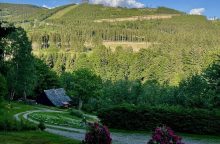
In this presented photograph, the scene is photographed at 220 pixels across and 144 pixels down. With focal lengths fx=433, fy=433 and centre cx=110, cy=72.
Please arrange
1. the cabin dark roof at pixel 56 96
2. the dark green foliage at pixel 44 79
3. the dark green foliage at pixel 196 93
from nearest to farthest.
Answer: the dark green foliage at pixel 196 93, the cabin dark roof at pixel 56 96, the dark green foliage at pixel 44 79

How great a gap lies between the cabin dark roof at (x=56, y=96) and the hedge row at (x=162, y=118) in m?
57.6

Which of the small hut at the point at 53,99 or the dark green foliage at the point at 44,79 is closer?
the small hut at the point at 53,99

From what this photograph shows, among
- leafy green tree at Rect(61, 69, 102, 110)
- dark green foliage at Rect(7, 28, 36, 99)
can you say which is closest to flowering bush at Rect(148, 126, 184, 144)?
dark green foliage at Rect(7, 28, 36, 99)

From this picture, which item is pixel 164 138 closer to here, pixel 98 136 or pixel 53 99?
pixel 98 136

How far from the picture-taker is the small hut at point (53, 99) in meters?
95.3

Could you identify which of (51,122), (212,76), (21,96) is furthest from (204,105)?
(21,96)

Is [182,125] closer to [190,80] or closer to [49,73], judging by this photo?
[190,80]

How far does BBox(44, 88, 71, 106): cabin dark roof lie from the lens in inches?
3757

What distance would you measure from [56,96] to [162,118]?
61614 mm

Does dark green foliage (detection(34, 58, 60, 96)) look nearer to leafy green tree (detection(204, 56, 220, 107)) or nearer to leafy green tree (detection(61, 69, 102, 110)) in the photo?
leafy green tree (detection(61, 69, 102, 110))

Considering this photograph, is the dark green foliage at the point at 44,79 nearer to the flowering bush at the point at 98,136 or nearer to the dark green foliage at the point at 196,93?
the dark green foliage at the point at 196,93

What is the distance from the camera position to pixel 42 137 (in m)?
23.1

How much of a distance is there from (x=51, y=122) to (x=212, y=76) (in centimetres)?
1884

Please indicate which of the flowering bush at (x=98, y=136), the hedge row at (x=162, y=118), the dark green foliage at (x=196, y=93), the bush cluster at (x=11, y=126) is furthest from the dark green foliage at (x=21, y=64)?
the flowering bush at (x=98, y=136)
